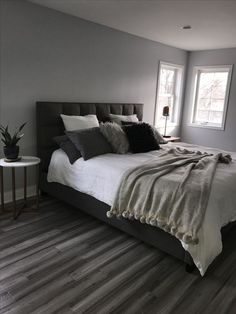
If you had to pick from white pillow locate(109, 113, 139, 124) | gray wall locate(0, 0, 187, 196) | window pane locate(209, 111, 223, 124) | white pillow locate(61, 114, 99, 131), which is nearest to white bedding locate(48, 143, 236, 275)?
white pillow locate(61, 114, 99, 131)

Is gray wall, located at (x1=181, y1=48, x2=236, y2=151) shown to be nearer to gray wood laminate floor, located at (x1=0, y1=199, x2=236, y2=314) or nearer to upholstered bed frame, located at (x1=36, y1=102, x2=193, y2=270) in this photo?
upholstered bed frame, located at (x1=36, y1=102, x2=193, y2=270)

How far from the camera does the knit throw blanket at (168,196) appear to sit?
2.10 metres

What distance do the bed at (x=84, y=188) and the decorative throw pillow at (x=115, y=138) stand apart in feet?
0.64

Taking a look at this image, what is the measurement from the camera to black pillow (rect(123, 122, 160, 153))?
134 inches

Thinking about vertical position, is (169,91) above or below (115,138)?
above

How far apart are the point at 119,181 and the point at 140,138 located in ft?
3.49

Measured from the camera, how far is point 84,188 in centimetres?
291

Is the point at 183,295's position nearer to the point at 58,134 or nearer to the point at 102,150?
the point at 102,150

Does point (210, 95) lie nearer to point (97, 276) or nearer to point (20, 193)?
point (20, 193)

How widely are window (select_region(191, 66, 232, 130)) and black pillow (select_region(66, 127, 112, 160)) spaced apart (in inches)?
128

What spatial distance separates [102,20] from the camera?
12.1 feet

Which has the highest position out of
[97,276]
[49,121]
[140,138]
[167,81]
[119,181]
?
[167,81]

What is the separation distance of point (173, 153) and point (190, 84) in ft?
10.1

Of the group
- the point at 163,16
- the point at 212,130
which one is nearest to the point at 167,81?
the point at 212,130
